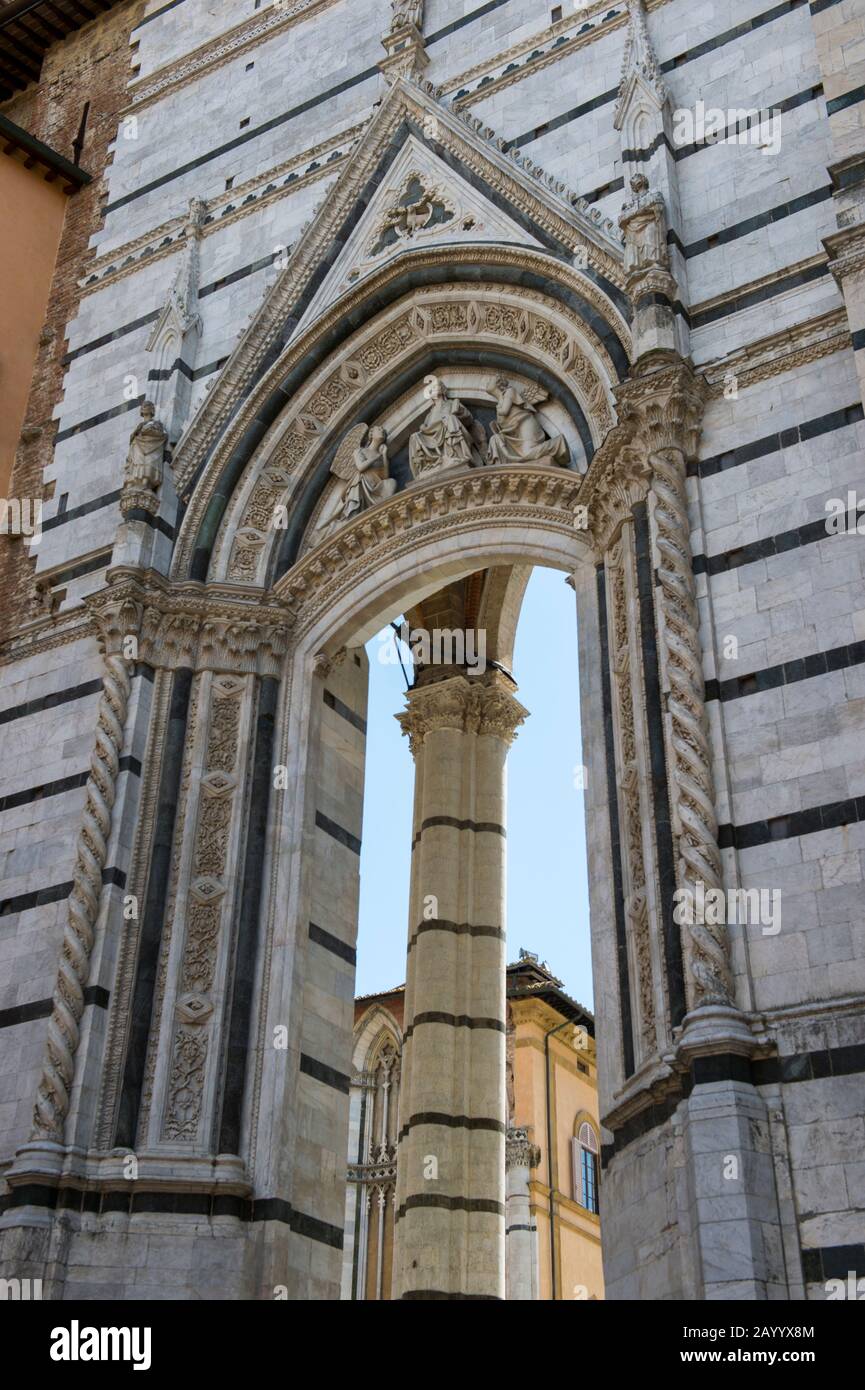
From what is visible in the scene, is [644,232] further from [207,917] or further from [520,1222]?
[520,1222]

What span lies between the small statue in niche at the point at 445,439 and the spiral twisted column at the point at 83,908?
2.76 m

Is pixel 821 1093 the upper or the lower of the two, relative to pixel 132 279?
lower

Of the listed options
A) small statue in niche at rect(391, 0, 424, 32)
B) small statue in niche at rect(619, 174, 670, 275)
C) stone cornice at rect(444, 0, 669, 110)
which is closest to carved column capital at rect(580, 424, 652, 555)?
small statue in niche at rect(619, 174, 670, 275)

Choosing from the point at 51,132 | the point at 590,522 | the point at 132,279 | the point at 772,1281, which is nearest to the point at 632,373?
the point at 590,522

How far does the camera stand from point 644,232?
10.3 m

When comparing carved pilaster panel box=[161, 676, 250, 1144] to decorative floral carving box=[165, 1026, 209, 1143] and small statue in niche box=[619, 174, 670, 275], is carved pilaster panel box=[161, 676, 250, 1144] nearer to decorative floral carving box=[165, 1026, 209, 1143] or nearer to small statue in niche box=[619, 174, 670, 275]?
decorative floral carving box=[165, 1026, 209, 1143]

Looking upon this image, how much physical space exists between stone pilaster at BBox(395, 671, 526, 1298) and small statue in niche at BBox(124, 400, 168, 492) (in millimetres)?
3398

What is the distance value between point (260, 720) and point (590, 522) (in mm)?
2923

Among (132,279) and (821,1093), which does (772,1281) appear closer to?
(821,1093)

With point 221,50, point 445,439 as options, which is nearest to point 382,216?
point 445,439

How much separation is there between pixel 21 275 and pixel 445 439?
239 inches

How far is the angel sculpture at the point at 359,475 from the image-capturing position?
473 inches

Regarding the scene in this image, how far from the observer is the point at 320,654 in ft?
38.3

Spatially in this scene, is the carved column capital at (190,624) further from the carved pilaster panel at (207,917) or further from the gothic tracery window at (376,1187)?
the gothic tracery window at (376,1187)
